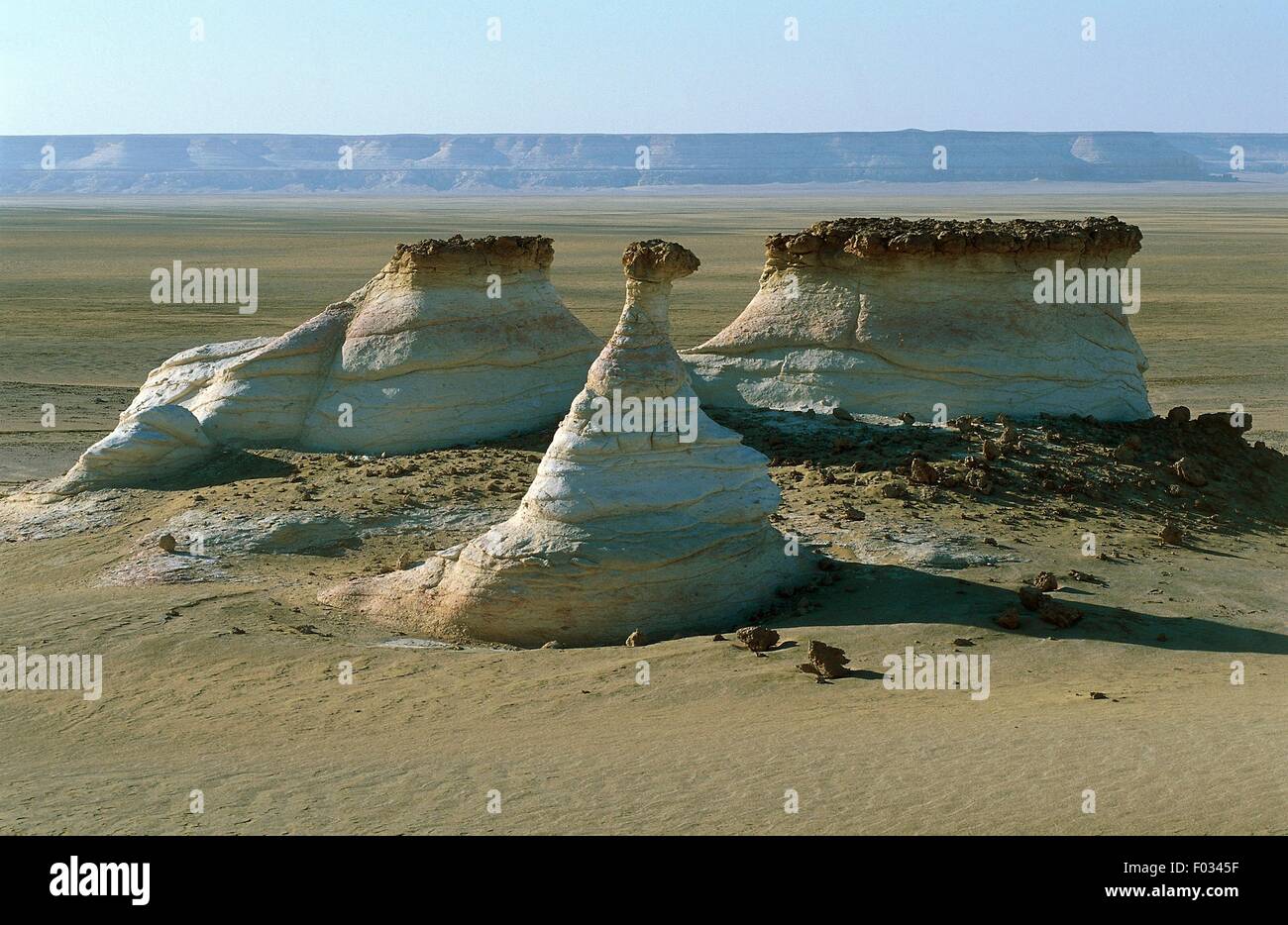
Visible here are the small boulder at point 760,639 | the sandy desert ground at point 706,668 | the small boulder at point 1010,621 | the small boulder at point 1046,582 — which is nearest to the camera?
→ the sandy desert ground at point 706,668

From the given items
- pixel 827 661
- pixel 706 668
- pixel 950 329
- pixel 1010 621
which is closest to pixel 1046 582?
pixel 1010 621

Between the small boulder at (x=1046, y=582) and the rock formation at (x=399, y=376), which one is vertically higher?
the rock formation at (x=399, y=376)

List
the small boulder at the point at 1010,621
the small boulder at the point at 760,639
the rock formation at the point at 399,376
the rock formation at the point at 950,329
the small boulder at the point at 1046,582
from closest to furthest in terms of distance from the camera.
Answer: the small boulder at the point at 760,639 < the small boulder at the point at 1010,621 < the small boulder at the point at 1046,582 < the rock formation at the point at 950,329 < the rock formation at the point at 399,376

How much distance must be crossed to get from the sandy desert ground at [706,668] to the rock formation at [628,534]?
0.37m

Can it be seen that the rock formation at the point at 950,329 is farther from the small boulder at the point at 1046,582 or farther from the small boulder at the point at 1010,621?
the small boulder at the point at 1010,621

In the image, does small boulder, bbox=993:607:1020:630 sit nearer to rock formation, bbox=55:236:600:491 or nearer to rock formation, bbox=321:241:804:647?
rock formation, bbox=321:241:804:647

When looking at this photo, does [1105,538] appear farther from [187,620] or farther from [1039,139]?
[1039,139]

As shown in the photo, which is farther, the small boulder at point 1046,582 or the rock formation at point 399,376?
the rock formation at point 399,376

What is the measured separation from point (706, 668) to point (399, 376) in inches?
257

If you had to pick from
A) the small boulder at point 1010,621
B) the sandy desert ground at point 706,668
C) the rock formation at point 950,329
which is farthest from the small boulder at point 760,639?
the rock formation at point 950,329

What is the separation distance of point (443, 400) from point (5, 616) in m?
4.83

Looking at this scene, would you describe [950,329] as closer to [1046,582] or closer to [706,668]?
[1046,582]

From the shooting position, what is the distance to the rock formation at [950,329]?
1388 cm

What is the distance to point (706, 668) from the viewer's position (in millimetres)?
9453
